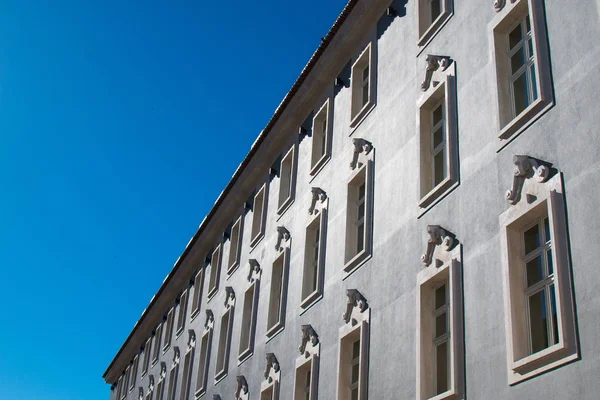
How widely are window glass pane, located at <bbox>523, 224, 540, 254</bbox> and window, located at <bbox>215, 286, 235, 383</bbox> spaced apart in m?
15.4

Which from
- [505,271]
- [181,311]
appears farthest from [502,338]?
[181,311]

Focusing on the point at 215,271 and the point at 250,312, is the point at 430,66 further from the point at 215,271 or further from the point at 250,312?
the point at 215,271

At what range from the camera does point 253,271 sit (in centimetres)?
2772

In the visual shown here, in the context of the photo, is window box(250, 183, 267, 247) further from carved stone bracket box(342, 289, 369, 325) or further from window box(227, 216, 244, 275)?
carved stone bracket box(342, 289, 369, 325)

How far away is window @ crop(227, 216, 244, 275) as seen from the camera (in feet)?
99.7

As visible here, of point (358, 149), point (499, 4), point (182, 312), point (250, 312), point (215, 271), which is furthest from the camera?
point (182, 312)

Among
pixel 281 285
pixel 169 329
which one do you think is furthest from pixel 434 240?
pixel 169 329

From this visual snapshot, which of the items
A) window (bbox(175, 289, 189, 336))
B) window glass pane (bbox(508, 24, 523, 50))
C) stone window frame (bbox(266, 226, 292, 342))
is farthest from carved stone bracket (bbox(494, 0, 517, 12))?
window (bbox(175, 289, 189, 336))

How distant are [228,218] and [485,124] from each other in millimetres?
19011

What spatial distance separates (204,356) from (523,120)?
19707 mm

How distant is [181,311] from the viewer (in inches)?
1490

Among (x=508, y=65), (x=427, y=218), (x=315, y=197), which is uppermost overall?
(x=315, y=197)

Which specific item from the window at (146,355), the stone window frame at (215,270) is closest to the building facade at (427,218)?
the stone window frame at (215,270)

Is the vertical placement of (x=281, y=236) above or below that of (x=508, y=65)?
above
